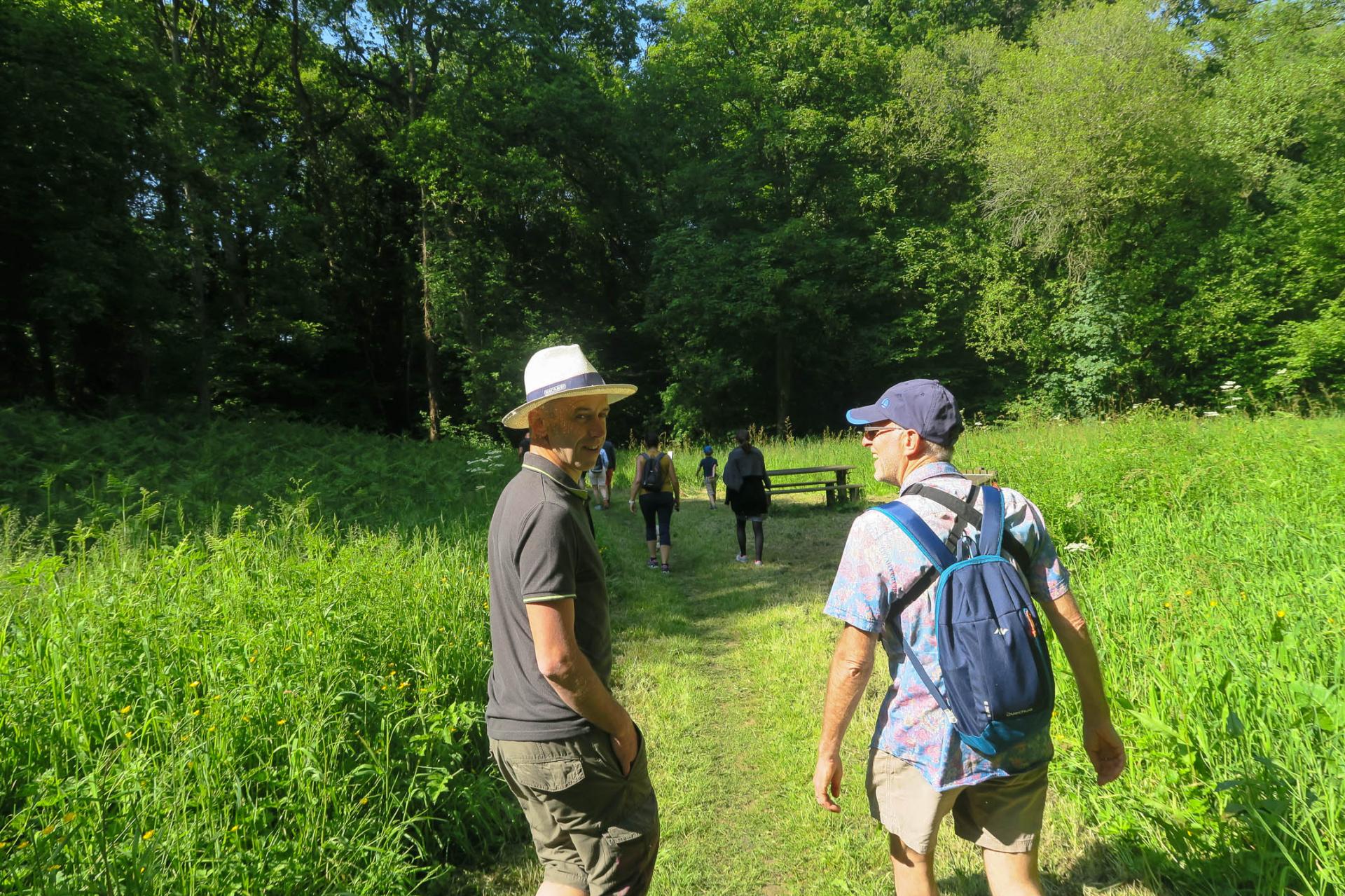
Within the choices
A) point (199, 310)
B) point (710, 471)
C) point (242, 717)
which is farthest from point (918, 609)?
point (199, 310)

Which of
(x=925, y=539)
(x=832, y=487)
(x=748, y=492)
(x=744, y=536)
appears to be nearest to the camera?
(x=925, y=539)

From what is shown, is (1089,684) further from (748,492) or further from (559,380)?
(748,492)

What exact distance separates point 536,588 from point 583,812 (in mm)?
682

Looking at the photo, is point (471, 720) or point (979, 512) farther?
point (471, 720)

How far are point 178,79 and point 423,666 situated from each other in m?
19.2

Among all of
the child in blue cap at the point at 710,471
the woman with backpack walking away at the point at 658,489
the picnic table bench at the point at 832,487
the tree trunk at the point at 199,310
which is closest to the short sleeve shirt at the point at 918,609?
the woman with backpack walking away at the point at 658,489

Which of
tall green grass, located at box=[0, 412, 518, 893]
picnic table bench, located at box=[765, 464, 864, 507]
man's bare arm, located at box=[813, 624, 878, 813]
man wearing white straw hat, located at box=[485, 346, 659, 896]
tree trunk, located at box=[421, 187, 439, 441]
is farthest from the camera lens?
tree trunk, located at box=[421, 187, 439, 441]

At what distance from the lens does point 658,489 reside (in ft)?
30.3

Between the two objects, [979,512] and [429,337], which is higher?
[429,337]

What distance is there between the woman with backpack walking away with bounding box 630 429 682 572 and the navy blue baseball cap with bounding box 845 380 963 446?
6826mm

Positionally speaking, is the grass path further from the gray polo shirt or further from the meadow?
the gray polo shirt

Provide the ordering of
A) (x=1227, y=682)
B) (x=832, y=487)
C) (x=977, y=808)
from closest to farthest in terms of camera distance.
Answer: (x=977, y=808) → (x=1227, y=682) → (x=832, y=487)

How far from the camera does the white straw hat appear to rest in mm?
2270

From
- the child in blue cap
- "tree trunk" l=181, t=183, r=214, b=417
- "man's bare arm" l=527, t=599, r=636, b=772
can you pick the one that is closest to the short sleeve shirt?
"man's bare arm" l=527, t=599, r=636, b=772
